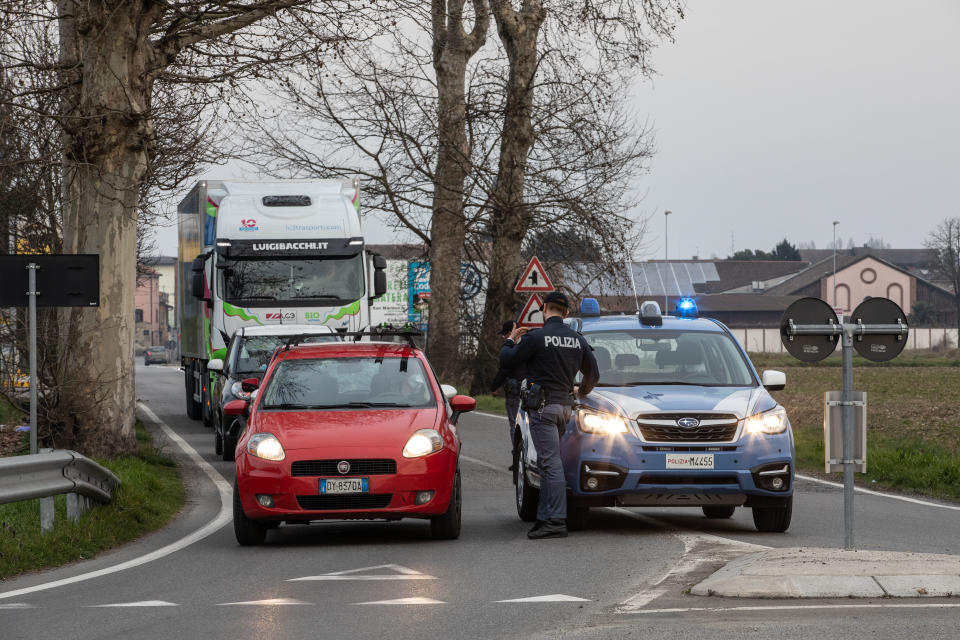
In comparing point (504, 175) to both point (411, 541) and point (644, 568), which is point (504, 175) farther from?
point (644, 568)

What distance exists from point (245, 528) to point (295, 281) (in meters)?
13.0

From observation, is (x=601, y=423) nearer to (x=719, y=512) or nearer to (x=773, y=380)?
(x=773, y=380)

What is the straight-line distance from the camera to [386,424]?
1181cm

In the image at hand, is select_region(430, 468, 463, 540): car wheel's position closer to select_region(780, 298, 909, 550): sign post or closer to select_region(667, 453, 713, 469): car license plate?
select_region(667, 453, 713, 469): car license plate

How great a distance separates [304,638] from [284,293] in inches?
680

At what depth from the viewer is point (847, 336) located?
9.56 m

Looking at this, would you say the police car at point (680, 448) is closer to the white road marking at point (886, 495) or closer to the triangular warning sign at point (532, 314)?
the white road marking at point (886, 495)

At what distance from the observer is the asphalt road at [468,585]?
767cm

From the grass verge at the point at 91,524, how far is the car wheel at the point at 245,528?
1.08m

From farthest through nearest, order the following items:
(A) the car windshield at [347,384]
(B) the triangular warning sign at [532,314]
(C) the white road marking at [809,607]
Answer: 1. (B) the triangular warning sign at [532,314]
2. (A) the car windshield at [347,384]
3. (C) the white road marking at [809,607]

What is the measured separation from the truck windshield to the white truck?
0.05ft

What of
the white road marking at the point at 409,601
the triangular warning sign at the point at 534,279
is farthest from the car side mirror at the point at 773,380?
the triangular warning sign at the point at 534,279

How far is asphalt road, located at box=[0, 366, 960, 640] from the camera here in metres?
7.67

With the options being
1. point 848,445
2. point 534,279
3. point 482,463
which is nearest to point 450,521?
point 848,445
